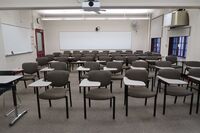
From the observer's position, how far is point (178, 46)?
6.91 m

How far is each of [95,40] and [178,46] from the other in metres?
5.23

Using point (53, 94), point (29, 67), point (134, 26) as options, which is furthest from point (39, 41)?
point (53, 94)

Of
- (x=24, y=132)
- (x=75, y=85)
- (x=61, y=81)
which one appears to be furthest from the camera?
(x=75, y=85)

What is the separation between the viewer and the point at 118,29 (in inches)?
403

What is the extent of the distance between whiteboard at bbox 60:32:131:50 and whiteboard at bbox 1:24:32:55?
2820mm

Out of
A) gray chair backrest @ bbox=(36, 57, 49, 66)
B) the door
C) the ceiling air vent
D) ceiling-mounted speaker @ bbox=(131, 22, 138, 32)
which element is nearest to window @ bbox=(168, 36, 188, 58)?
the ceiling air vent

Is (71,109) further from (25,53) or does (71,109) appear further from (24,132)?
(25,53)

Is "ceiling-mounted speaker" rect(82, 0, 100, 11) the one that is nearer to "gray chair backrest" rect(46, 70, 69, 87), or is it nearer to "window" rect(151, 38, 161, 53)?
"gray chair backrest" rect(46, 70, 69, 87)

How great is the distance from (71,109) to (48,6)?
338 centimetres

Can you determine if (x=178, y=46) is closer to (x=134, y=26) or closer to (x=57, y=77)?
(x=134, y=26)

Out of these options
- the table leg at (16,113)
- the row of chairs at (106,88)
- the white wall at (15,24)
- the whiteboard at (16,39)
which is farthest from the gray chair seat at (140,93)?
the whiteboard at (16,39)

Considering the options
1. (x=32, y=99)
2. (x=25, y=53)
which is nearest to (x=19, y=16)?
(x=25, y=53)

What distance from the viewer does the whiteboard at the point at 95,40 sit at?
33.7 ft

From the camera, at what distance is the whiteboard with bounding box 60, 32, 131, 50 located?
10.3 m
